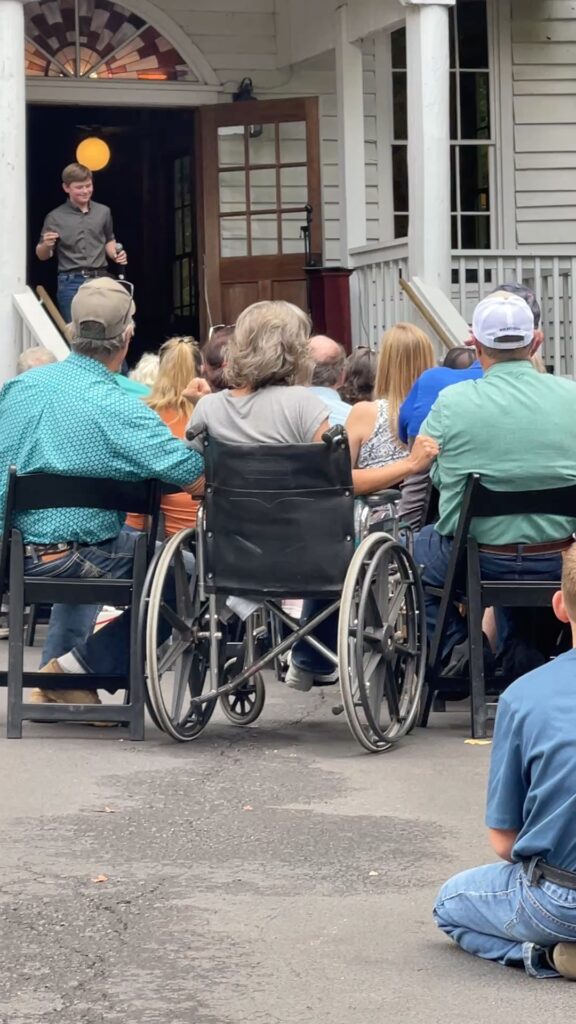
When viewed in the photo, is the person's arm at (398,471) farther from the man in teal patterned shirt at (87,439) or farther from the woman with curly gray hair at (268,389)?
the man in teal patterned shirt at (87,439)

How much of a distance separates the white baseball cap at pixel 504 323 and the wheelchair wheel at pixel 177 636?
124 centimetres

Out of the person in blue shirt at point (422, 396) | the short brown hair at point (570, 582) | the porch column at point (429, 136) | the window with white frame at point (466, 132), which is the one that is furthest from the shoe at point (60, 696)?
the window with white frame at point (466, 132)

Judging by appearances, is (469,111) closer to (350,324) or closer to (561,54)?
(561,54)

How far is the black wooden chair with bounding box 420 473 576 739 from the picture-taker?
613cm

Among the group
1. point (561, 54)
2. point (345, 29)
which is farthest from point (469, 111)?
point (345, 29)

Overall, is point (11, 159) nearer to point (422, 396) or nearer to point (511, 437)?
point (422, 396)

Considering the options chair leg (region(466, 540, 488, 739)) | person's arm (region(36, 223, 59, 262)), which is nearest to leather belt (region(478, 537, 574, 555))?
chair leg (region(466, 540, 488, 739))

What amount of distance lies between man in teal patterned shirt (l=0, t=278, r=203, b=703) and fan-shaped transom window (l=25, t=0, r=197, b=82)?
7.96 m

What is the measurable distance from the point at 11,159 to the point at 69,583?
5.40 metres

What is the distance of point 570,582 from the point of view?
3.53 meters

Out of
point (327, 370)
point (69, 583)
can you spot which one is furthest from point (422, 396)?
point (69, 583)

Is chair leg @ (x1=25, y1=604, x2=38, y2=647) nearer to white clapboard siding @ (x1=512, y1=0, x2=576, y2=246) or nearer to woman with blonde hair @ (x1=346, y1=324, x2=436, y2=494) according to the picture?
woman with blonde hair @ (x1=346, y1=324, x2=436, y2=494)

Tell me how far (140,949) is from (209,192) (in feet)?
35.5

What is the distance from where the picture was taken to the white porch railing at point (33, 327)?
424 inches
